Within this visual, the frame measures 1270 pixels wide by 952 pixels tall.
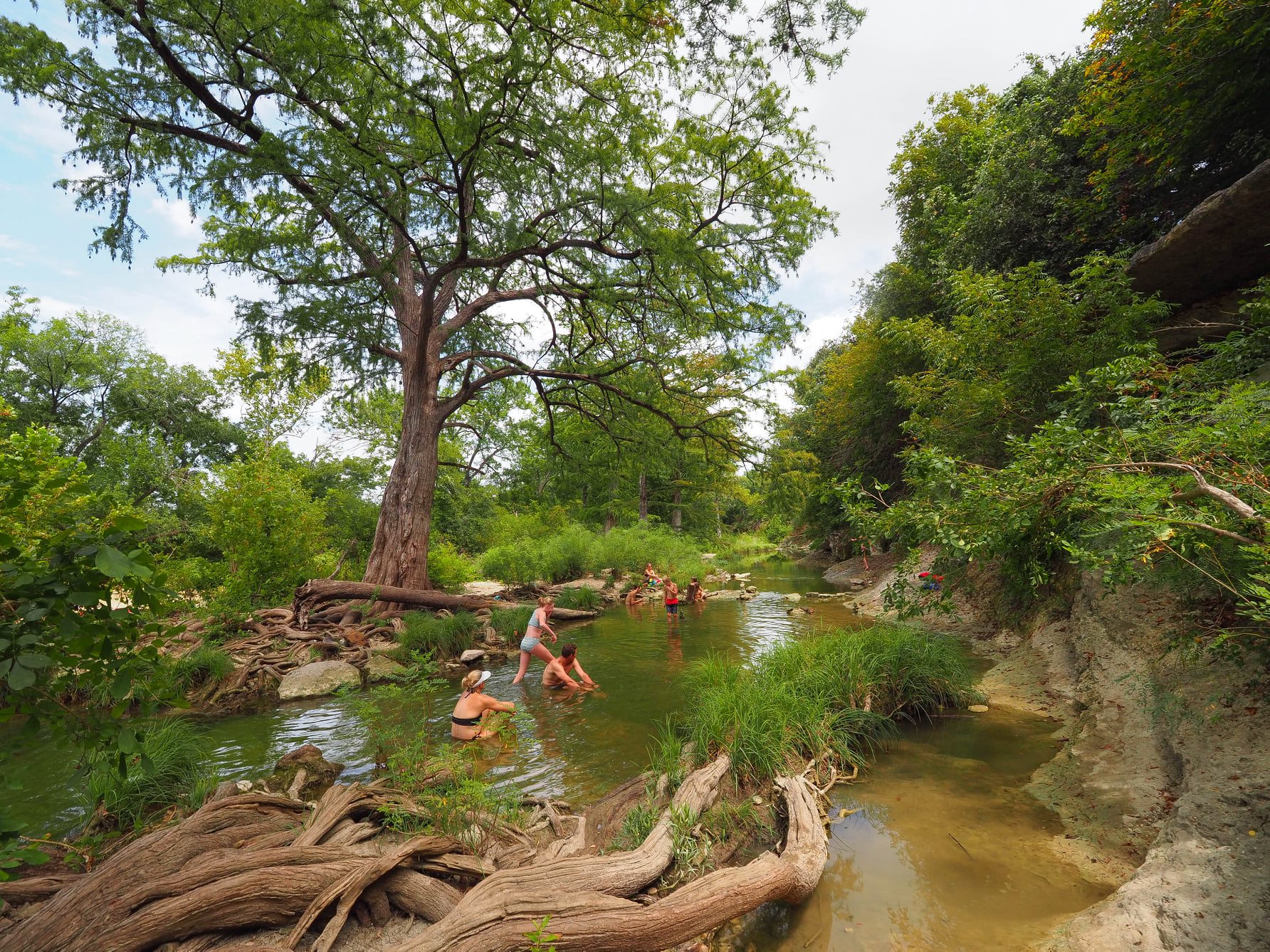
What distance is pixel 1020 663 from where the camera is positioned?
7387 mm

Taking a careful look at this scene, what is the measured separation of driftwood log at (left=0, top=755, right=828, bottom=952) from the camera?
8.32 ft

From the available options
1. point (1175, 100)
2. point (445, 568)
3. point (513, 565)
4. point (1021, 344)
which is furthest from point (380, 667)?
point (1175, 100)

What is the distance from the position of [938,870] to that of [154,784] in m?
6.20

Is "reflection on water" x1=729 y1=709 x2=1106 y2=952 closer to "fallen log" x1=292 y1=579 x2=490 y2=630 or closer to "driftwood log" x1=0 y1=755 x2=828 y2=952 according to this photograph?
"driftwood log" x1=0 y1=755 x2=828 y2=952

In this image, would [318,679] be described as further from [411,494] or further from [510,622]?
[411,494]

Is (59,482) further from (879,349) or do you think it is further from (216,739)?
(879,349)

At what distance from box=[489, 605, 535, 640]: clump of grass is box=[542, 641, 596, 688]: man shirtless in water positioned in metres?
2.88

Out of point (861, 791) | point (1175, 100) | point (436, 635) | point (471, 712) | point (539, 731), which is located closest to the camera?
point (861, 791)

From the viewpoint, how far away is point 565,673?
27.8 feet

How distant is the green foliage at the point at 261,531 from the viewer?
1032 cm

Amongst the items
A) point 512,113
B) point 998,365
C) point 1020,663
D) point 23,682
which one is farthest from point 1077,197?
point 23,682

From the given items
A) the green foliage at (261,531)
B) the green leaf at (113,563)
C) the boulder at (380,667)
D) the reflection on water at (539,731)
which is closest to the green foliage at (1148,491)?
the reflection on water at (539,731)

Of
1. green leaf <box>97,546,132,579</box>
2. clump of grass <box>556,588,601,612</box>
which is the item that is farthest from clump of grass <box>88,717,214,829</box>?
clump of grass <box>556,588,601,612</box>

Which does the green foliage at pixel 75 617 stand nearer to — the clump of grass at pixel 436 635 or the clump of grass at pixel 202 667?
the clump of grass at pixel 202 667
